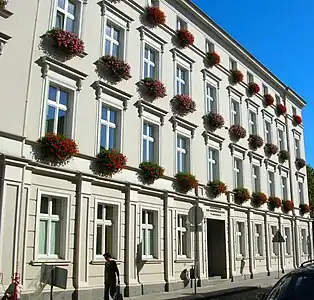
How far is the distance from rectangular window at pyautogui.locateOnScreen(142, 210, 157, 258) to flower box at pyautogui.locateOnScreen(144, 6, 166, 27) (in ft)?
28.5

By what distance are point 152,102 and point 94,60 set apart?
12.9 feet

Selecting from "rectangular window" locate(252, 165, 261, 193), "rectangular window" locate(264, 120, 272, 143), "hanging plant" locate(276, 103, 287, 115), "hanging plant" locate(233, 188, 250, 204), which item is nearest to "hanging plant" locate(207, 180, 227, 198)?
"hanging plant" locate(233, 188, 250, 204)

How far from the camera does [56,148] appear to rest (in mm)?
14539

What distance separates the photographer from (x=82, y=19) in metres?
17.0

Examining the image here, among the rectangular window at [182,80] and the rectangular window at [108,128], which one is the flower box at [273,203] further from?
the rectangular window at [108,128]

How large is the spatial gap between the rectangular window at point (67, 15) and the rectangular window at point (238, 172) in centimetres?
1396

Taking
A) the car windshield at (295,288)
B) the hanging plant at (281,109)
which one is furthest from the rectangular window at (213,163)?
the car windshield at (295,288)

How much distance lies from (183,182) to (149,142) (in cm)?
260

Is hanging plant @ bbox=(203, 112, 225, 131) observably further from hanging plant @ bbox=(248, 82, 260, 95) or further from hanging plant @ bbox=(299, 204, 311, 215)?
hanging plant @ bbox=(299, 204, 311, 215)

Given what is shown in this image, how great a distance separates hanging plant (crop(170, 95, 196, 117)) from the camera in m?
21.8

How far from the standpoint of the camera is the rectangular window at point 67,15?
16219 mm

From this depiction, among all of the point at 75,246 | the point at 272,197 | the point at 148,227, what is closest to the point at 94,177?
the point at 75,246

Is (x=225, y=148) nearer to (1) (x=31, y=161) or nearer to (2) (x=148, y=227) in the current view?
(2) (x=148, y=227)

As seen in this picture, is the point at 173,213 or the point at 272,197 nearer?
the point at 173,213
